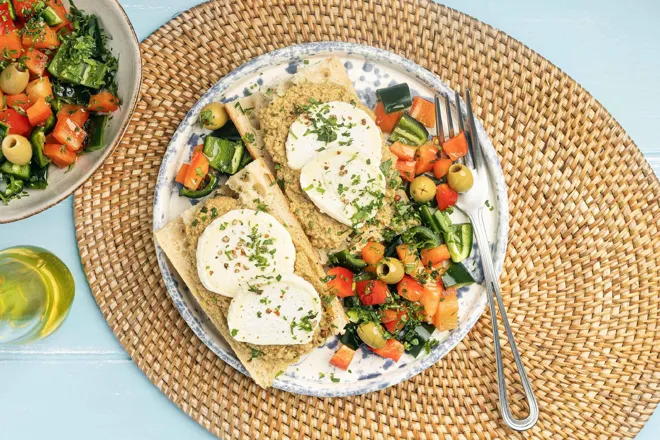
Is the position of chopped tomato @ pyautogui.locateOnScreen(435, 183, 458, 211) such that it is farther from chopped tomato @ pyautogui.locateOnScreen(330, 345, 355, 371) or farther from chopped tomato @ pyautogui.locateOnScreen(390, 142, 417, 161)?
chopped tomato @ pyautogui.locateOnScreen(330, 345, 355, 371)

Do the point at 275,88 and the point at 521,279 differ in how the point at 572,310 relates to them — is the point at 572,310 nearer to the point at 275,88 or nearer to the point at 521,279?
the point at 521,279

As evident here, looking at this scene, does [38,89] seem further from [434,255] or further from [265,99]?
[434,255]

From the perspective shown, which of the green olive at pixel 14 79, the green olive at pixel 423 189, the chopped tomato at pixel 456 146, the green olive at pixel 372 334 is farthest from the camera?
the chopped tomato at pixel 456 146

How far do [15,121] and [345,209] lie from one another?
1946mm

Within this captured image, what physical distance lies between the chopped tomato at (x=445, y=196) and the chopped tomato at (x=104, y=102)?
6.81 feet

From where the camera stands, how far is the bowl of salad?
3270 mm

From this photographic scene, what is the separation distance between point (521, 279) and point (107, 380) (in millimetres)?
2969

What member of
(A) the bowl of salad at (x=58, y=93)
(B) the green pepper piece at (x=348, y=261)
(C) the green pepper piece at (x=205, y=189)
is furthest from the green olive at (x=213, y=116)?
(B) the green pepper piece at (x=348, y=261)

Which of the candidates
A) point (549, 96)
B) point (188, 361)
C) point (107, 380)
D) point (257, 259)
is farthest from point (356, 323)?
point (549, 96)

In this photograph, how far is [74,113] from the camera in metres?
3.36

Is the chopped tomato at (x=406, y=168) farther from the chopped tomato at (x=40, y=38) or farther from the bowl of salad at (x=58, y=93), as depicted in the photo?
the chopped tomato at (x=40, y=38)

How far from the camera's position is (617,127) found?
4160mm

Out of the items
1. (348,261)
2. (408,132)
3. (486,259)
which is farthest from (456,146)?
(348,261)

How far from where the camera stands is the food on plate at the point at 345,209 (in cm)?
348
